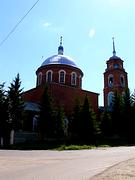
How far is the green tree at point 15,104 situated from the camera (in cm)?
3341

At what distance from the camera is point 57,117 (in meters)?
36.7

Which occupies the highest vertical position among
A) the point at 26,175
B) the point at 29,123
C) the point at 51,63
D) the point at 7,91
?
the point at 51,63

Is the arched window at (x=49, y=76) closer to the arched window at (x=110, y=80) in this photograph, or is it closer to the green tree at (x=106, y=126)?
the green tree at (x=106, y=126)

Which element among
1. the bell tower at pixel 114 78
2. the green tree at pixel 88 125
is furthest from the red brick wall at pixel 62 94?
the bell tower at pixel 114 78

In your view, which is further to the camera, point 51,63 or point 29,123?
point 51,63

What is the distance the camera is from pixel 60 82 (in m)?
45.0

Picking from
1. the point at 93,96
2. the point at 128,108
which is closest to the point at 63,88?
the point at 93,96

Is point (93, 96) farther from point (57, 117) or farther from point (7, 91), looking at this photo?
point (7, 91)

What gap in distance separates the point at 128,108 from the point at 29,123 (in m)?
15.0

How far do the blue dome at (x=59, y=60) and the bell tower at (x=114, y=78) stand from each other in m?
9.17

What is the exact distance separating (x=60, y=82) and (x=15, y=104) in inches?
486

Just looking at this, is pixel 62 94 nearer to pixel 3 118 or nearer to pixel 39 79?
pixel 39 79

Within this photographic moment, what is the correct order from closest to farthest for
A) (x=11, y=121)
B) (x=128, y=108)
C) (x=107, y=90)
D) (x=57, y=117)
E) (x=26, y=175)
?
(x=26, y=175) < (x=11, y=121) < (x=57, y=117) < (x=128, y=108) < (x=107, y=90)

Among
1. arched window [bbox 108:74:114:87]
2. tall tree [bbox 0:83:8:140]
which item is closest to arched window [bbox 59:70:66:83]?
arched window [bbox 108:74:114:87]
